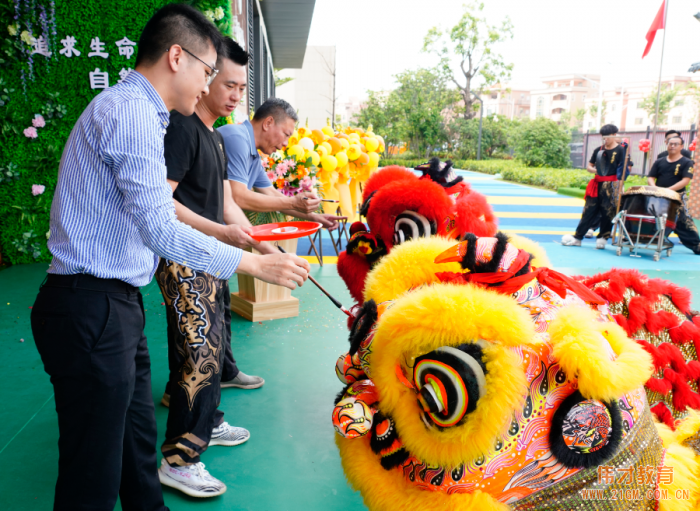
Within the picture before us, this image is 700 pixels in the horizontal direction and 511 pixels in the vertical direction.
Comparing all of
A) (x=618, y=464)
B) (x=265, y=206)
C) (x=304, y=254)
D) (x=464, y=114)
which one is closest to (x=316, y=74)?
(x=464, y=114)

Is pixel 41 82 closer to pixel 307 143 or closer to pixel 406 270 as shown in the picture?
pixel 307 143

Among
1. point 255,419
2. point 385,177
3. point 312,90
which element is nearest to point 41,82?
point 385,177

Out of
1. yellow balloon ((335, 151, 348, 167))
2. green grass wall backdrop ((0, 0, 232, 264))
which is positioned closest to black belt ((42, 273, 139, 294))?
green grass wall backdrop ((0, 0, 232, 264))

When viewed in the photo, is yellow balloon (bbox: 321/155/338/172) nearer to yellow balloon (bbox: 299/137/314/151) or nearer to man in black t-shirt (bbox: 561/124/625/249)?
yellow balloon (bbox: 299/137/314/151)

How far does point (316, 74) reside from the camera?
29.9 meters

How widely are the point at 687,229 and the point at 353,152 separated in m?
4.98

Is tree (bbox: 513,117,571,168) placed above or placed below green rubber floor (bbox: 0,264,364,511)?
above

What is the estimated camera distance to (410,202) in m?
2.27

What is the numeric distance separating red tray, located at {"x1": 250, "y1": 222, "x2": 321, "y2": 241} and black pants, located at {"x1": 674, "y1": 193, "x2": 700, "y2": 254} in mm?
6849

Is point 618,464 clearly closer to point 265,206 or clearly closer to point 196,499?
point 196,499

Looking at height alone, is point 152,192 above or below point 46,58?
below

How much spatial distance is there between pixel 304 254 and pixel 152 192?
5.63 m

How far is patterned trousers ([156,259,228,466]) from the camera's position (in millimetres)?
2021

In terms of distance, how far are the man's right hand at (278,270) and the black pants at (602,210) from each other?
7.31 meters
